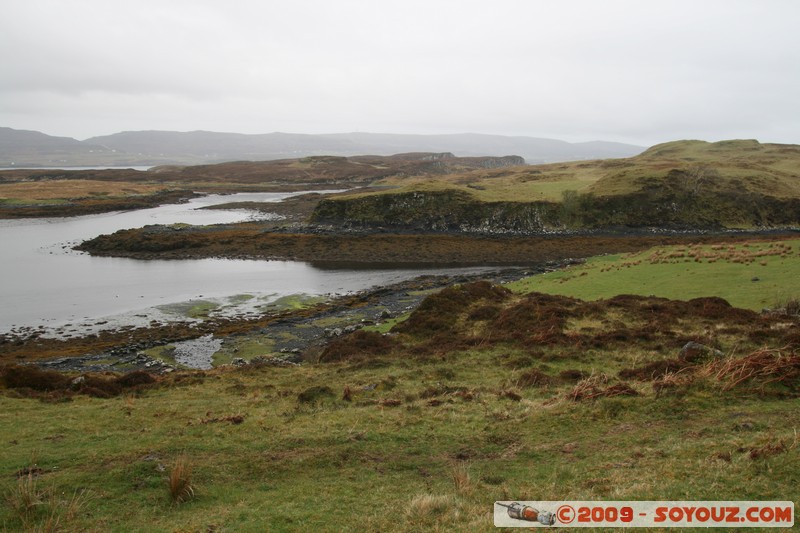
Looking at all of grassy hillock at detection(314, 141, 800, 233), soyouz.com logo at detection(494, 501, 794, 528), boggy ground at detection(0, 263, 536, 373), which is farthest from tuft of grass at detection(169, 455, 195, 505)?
grassy hillock at detection(314, 141, 800, 233)

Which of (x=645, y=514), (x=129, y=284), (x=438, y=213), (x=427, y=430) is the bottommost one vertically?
(x=129, y=284)

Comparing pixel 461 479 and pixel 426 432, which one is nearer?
pixel 461 479

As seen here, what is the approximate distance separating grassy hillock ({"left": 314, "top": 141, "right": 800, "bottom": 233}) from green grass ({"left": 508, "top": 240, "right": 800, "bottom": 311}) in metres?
34.5

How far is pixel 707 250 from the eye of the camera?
38.7 m

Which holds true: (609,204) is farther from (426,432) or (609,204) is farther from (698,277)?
(426,432)

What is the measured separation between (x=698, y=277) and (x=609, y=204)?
4836cm

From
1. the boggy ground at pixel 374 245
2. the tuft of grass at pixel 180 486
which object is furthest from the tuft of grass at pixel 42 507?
the boggy ground at pixel 374 245

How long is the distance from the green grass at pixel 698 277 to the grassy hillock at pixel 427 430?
290 cm

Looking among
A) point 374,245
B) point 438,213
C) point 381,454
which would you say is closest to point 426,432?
point 381,454

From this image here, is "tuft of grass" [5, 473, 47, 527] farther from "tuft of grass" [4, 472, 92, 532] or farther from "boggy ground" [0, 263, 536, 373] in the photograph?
"boggy ground" [0, 263, 536, 373]

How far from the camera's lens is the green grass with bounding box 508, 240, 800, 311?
26.1 m

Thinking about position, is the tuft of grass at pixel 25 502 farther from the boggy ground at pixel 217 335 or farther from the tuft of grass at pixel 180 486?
the boggy ground at pixel 217 335

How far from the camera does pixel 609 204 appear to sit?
249ft

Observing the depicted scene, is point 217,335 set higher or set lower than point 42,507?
lower
